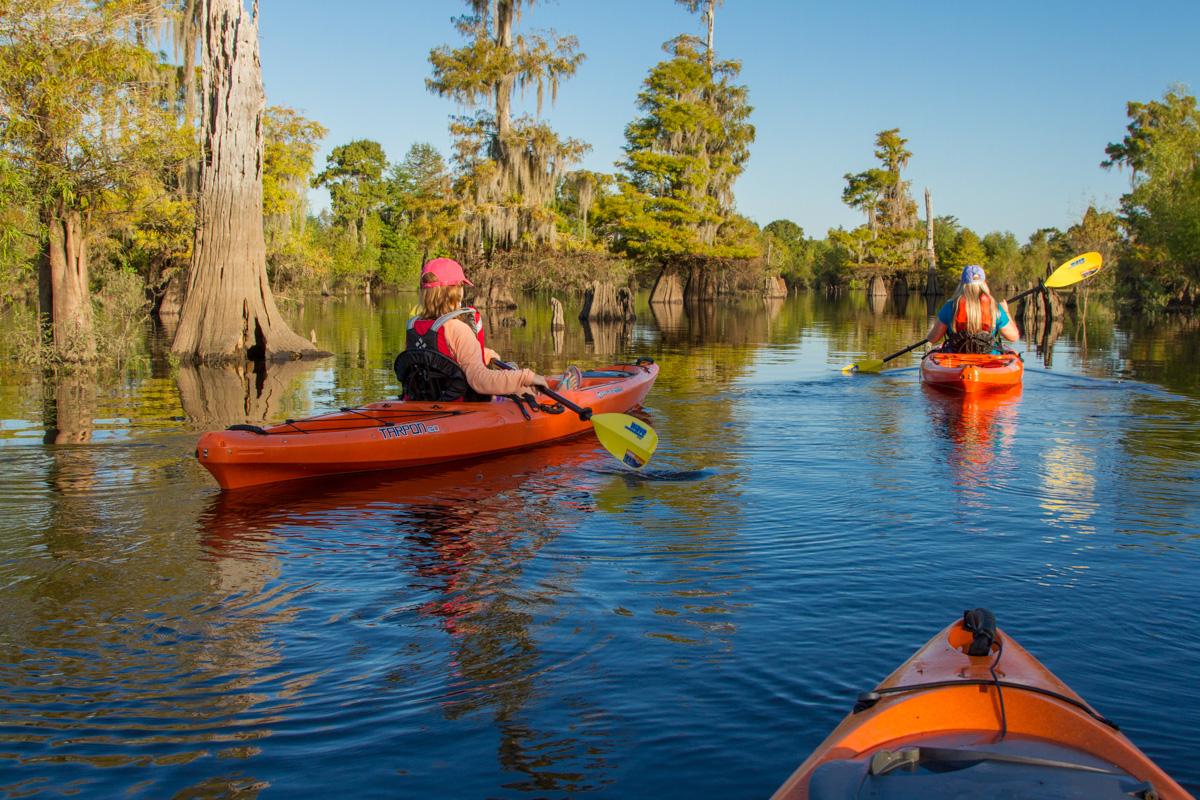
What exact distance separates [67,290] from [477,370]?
9.92 metres

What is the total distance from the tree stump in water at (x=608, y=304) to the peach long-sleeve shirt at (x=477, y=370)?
23.7 m

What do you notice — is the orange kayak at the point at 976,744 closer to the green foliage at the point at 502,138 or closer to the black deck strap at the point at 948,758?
the black deck strap at the point at 948,758

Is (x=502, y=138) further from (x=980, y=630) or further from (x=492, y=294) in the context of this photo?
(x=980, y=630)

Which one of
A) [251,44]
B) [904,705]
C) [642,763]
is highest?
[251,44]

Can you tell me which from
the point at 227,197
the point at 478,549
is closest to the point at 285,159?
the point at 227,197

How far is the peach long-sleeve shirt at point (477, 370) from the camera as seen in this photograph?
27.9ft

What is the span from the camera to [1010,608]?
5.00 meters

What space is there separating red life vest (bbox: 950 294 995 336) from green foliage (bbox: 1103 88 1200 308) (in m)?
23.3

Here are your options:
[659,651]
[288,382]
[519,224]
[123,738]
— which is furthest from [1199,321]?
[123,738]

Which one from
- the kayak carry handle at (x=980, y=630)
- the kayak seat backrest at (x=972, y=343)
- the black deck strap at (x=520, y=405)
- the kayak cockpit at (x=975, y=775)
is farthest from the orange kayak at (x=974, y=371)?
the kayak cockpit at (x=975, y=775)

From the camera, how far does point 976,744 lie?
9.18 feet

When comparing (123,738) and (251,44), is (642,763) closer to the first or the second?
(123,738)

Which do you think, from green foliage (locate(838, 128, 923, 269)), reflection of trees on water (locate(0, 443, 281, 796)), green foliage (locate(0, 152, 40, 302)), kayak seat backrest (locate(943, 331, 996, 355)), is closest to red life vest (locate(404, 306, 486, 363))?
reflection of trees on water (locate(0, 443, 281, 796))

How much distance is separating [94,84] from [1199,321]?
31.2 m
